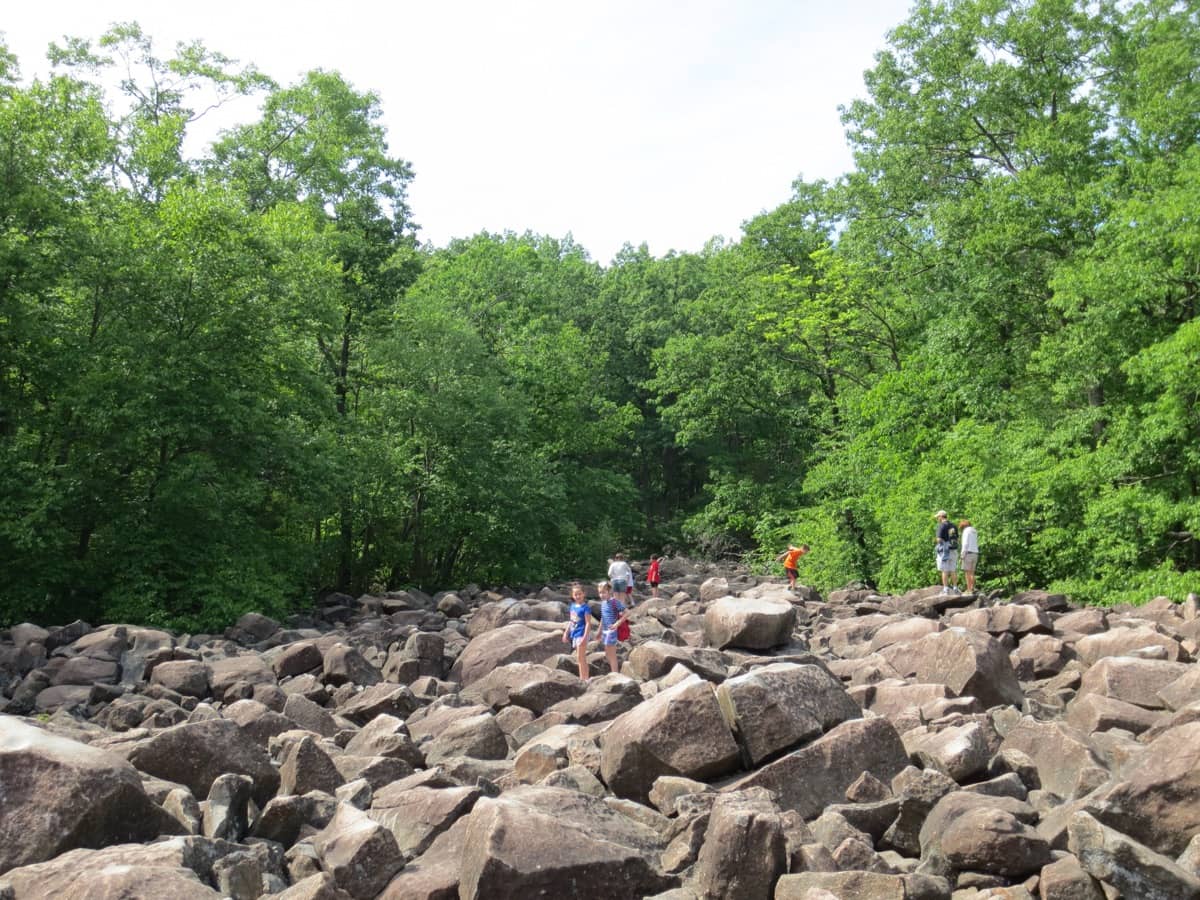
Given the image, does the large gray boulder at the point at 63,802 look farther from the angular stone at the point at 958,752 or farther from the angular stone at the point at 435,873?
the angular stone at the point at 958,752

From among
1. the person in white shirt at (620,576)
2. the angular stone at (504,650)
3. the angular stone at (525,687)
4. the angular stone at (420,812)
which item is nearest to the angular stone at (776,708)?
the angular stone at (420,812)

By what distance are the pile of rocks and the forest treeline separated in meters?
8.30

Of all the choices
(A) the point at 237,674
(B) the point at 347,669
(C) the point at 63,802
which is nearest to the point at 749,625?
(B) the point at 347,669

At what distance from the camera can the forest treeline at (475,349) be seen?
21219mm

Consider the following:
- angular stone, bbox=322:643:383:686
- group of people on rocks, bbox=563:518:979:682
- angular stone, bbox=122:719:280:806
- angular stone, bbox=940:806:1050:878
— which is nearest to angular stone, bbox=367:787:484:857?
angular stone, bbox=122:719:280:806

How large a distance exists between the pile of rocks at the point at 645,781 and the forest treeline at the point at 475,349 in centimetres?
830

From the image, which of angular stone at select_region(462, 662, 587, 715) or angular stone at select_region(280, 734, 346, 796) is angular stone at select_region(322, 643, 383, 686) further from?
angular stone at select_region(280, 734, 346, 796)

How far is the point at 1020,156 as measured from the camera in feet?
89.0

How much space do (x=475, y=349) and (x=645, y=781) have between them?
26242 mm

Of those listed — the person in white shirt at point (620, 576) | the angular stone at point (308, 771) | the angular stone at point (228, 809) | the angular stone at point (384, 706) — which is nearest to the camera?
the angular stone at point (228, 809)

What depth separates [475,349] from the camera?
3356 cm

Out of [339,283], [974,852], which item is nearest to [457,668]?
[974,852]

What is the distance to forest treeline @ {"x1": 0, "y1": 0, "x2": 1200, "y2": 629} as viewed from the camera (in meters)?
21.2

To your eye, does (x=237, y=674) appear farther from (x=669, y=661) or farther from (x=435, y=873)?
(x=435, y=873)
